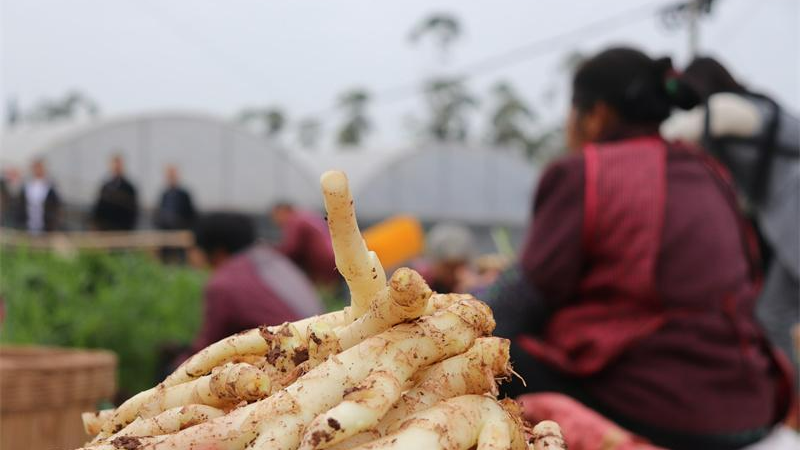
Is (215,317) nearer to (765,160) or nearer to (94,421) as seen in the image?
(765,160)

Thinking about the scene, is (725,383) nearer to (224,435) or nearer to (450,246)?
(224,435)

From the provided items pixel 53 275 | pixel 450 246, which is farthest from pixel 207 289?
pixel 450 246

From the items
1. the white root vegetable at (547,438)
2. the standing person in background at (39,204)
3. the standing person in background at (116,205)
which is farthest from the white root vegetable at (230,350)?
the standing person in background at (116,205)

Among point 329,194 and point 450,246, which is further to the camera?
point 450,246

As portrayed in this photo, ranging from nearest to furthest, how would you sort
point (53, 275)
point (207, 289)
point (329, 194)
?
point (329, 194) → point (207, 289) → point (53, 275)

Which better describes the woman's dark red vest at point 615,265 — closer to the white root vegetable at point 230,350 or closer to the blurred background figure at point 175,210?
the white root vegetable at point 230,350

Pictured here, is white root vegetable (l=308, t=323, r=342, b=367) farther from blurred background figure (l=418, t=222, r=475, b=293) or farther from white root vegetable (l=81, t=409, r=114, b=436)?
blurred background figure (l=418, t=222, r=475, b=293)

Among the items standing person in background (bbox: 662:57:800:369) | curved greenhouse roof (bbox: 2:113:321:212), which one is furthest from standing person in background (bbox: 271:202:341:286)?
curved greenhouse roof (bbox: 2:113:321:212)
